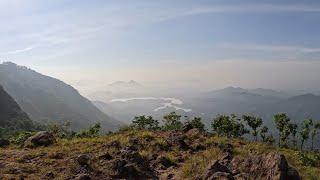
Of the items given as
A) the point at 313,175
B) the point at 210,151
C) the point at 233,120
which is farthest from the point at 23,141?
the point at 233,120

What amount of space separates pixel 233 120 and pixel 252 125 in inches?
173

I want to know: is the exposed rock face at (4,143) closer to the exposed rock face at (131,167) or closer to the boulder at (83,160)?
the boulder at (83,160)

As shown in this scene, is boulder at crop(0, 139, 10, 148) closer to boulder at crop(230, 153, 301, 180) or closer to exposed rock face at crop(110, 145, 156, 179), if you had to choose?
exposed rock face at crop(110, 145, 156, 179)

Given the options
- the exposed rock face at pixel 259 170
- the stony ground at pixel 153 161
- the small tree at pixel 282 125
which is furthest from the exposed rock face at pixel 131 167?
the small tree at pixel 282 125

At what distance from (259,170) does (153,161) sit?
32.1 feet

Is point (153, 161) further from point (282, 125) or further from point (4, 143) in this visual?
point (282, 125)

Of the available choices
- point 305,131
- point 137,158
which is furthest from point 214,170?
point 305,131

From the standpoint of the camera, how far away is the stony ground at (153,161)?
21781 mm

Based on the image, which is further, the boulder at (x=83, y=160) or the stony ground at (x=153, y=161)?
the boulder at (x=83, y=160)

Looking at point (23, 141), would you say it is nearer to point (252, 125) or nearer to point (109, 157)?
point (109, 157)

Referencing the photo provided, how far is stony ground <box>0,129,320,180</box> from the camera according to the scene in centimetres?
2178

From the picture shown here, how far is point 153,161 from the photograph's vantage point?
29109 millimetres

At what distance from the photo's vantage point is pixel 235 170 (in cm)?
2303

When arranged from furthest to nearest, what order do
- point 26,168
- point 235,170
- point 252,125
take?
1. point 252,125
2. point 26,168
3. point 235,170
